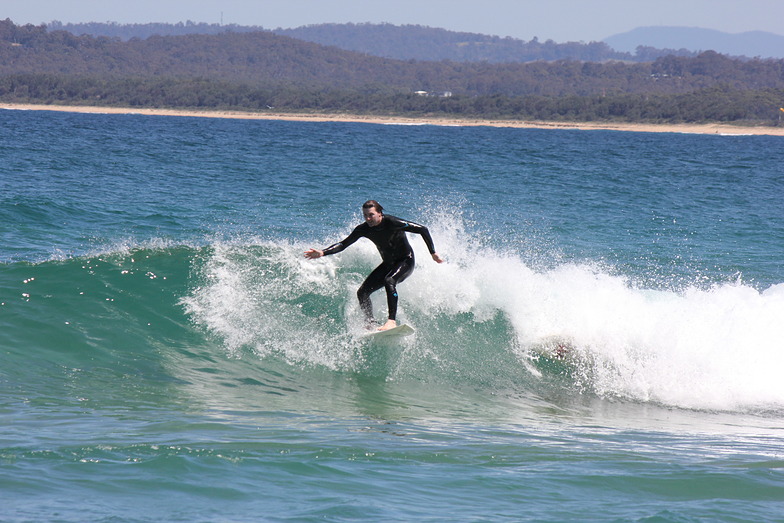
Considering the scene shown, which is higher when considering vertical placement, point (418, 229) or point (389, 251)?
point (418, 229)

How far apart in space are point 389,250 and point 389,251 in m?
0.01

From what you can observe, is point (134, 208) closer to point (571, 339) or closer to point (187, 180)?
point (187, 180)

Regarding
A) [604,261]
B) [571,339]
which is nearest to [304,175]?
[604,261]

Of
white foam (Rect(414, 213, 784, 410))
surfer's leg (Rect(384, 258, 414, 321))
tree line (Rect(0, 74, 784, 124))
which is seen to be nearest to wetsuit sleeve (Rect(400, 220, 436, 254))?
surfer's leg (Rect(384, 258, 414, 321))

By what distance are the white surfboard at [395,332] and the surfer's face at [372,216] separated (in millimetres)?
1101

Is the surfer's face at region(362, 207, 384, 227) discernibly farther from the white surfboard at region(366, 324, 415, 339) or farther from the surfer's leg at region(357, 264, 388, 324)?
the white surfboard at region(366, 324, 415, 339)

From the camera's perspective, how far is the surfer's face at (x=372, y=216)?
839cm

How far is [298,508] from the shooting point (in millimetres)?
4734

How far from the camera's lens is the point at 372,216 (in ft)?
27.7

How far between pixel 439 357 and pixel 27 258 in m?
7.51

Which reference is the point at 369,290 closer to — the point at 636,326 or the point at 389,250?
the point at 389,250

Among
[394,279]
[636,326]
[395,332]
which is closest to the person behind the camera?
[395,332]

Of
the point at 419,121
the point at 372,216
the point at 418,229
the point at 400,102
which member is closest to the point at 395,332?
the point at 418,229

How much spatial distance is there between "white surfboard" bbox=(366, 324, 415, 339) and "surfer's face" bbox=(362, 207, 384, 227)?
3.61 feet
